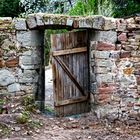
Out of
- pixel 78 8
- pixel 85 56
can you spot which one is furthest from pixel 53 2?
pixel 85 56

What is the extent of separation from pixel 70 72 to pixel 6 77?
1325 mm

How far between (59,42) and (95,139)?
7.50ft

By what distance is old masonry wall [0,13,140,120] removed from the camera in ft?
26.8

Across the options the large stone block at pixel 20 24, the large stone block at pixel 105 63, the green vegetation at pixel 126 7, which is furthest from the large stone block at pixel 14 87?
the green vegetation at pixel 126 7

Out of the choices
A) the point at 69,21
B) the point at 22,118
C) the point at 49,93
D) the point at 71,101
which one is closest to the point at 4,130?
the point at 22,118

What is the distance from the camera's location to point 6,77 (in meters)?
8.23

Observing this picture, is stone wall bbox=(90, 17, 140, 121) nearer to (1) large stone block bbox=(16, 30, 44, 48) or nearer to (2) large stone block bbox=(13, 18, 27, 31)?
(1) large stone block bbox=(16, 30, 44, 48)

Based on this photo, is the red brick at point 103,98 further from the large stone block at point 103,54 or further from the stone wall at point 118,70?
the large stone block at point 103,54

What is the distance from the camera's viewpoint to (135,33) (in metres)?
8.21

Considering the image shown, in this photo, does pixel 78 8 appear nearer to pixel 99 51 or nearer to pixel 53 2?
pixel 53 2

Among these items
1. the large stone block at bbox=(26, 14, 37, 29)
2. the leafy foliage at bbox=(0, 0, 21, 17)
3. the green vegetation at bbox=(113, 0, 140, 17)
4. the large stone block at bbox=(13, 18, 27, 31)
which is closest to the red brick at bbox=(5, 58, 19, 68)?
the large stone block at bbox=(13, 18, 27, 31)

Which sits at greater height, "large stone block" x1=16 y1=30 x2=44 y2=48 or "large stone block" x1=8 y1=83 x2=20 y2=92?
Result: "large stone block" x1=16 y1=30 x2=44 y2=48

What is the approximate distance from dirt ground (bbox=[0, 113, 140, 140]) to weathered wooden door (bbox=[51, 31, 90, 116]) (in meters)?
0.34

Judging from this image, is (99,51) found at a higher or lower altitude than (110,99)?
higher
